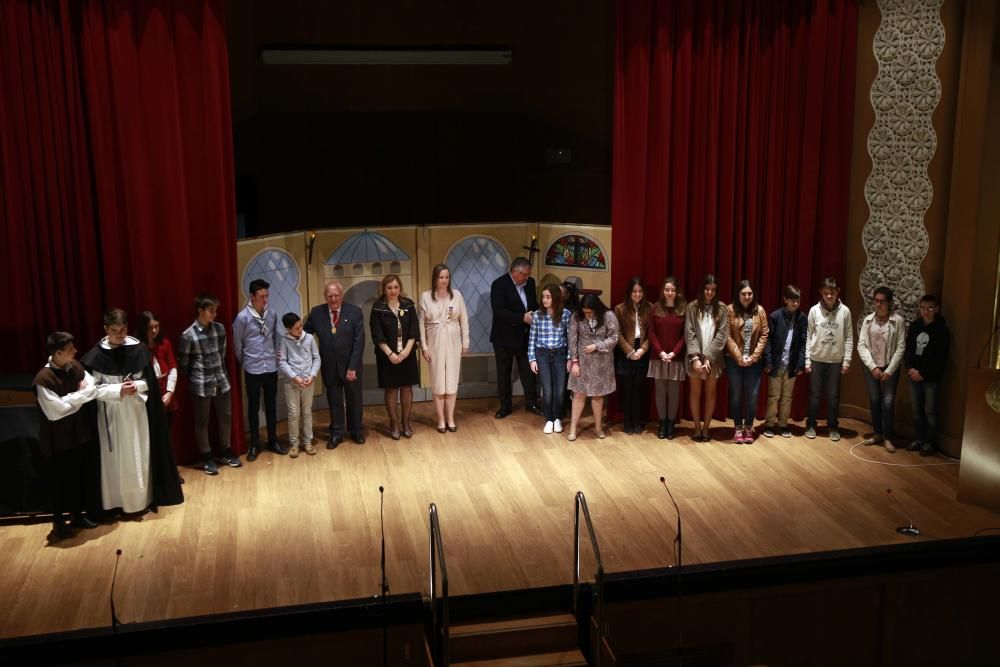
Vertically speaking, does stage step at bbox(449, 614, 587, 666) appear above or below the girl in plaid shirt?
below

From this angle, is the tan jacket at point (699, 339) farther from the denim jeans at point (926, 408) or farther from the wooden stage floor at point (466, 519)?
the denim jeans at point (926, 408)

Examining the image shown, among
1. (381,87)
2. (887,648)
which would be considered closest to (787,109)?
(381,87)

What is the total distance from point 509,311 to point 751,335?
2004mm

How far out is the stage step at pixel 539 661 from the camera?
5.75m

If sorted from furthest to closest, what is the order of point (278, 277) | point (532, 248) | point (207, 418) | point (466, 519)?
point (532, 248) < point (278, 277) < point (207, 418) < point (466, 519)

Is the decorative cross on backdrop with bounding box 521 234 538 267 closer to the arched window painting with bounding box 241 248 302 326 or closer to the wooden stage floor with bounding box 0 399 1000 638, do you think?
the wooden stage floor with bounding box 0 399 1000 638

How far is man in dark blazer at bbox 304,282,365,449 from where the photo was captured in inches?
327

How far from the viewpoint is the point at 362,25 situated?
10258 millimetres

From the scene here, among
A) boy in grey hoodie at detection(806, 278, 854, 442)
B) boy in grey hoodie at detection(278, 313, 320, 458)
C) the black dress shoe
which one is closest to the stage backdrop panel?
boy in grey hoodie at detection(278, 313, 320, 458)

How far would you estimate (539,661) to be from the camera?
5.79 meters

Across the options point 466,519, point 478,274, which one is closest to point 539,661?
point 466,519

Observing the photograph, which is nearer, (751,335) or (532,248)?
(751,335)

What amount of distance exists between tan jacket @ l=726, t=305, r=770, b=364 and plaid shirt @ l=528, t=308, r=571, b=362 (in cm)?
129

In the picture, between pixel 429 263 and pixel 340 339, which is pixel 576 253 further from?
pixel 340 339
